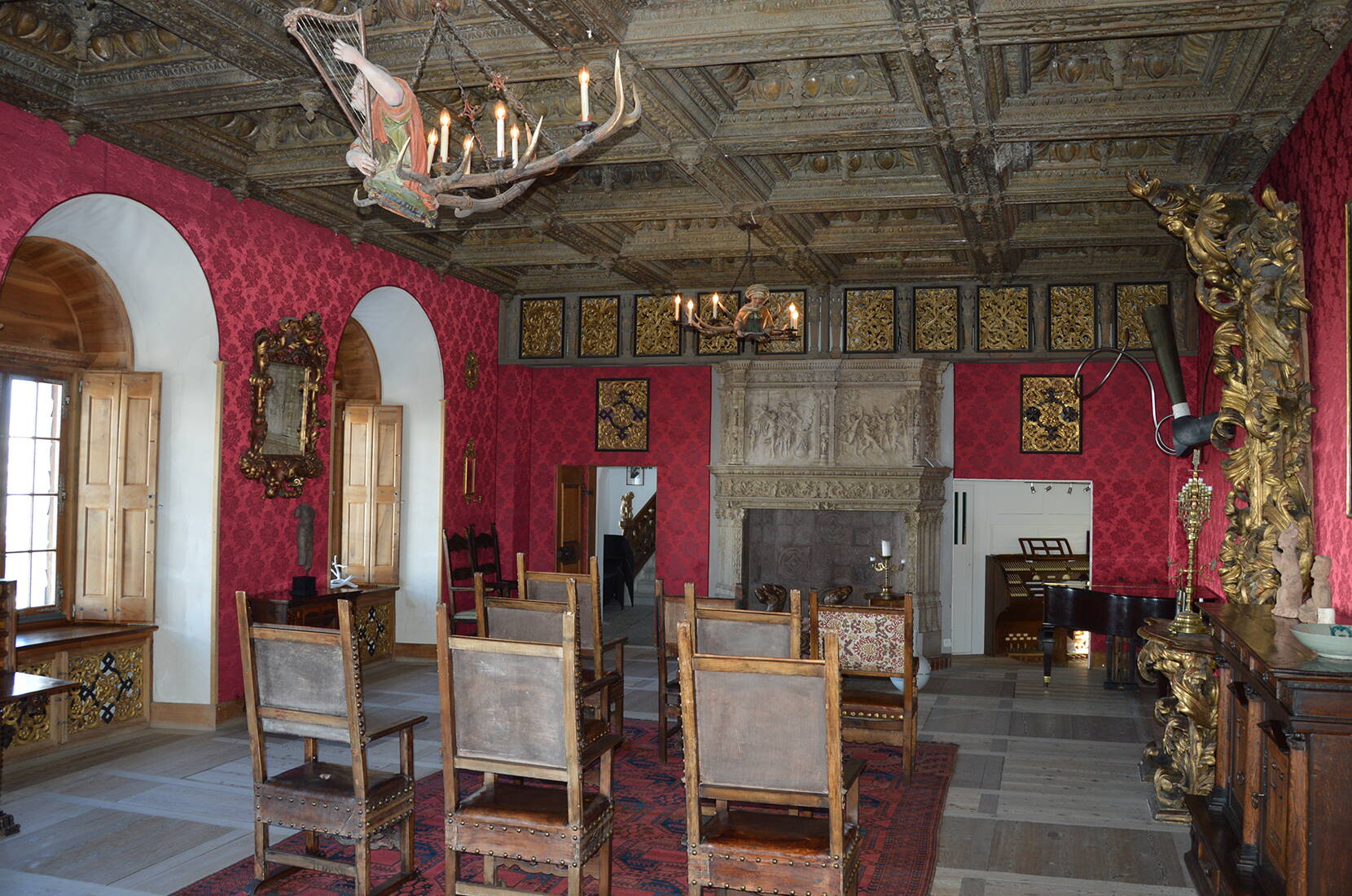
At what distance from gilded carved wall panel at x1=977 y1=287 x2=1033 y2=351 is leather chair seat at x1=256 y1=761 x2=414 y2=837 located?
8.13 m

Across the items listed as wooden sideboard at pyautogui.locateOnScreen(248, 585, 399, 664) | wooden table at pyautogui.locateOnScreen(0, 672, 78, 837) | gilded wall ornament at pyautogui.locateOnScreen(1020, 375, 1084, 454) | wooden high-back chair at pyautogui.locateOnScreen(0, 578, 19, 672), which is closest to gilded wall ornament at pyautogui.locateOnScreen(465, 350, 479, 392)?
wooden sideboard at pyautogui.locateOnScreen(248, 585, 399, 664)

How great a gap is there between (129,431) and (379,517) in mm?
3202

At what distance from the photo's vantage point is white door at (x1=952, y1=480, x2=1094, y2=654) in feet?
37.0

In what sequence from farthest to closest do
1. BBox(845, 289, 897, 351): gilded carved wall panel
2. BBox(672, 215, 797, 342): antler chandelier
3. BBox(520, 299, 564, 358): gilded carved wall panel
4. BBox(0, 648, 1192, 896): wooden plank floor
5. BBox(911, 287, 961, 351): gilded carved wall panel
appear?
BBox(520, 299, 564, 358): gilded carved wall panel, BBox(845, 289, 897, 351): gilded carved wall panel, BBox(911, 287, 961, 351): gilded carved wall panel, BBox(672, 215, 797, 342): antler chandelier, BBox(0, 648, 1192, 896): wooden plank floor

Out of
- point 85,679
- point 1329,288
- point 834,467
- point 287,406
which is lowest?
point 85,679

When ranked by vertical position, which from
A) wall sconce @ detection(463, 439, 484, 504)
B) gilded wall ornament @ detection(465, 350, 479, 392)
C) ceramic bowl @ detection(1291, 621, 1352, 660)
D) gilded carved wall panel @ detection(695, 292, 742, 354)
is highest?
gilded carved wall panel @ detection(695, 292, 742, 354)

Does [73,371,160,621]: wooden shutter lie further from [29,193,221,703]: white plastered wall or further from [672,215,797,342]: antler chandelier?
[672,215,797,342]: antler chandelier

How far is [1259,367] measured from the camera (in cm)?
512

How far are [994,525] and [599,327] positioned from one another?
541 cm

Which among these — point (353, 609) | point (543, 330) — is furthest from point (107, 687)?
point (543, 330)

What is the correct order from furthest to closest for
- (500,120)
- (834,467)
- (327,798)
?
(834,467), (327,798), (500,120)

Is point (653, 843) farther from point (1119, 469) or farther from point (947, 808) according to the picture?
point (1119, 469)


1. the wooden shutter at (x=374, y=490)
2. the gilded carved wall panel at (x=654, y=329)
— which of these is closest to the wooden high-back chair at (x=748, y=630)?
the wooden shutter at (x=374, y=490)

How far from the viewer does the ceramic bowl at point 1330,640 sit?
343 cm
